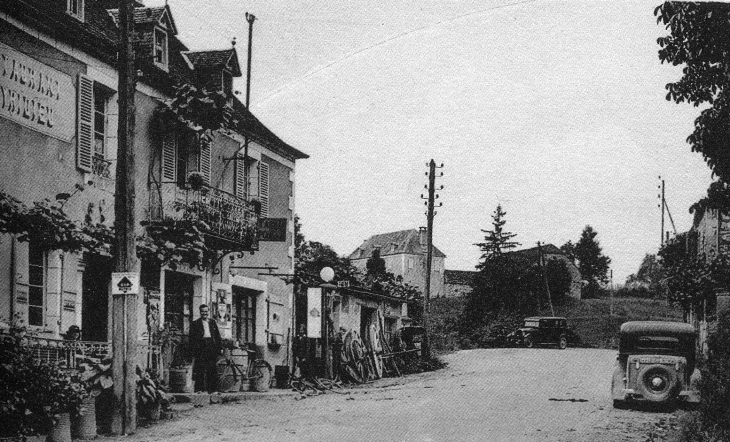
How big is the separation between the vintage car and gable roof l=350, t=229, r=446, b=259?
6077 cm

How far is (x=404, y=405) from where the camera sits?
15281mm

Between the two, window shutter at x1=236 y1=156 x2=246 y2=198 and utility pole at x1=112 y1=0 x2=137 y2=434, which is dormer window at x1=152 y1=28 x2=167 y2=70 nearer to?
window shutter at x1=236 y1=156 x2=246 y2=198

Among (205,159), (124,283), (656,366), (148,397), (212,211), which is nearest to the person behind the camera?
(124,283)

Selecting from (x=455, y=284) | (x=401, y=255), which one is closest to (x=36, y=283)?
(x=401, y=255)

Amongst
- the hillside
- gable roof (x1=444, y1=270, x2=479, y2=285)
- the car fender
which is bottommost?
the hillside

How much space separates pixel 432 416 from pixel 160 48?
8.35 m

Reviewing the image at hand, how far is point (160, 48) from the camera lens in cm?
1638

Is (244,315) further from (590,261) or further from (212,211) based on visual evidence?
(590,261)

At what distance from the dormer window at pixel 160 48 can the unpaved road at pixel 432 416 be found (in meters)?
6.41

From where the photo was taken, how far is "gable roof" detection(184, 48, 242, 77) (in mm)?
19234

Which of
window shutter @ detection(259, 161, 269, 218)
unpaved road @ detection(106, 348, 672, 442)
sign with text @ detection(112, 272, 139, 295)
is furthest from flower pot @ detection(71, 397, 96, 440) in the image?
window shutter @ detection(259, 161, 269, 218)

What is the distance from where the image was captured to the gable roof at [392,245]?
78.3 m

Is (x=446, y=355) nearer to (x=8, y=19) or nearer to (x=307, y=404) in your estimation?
(x=307, y=404)

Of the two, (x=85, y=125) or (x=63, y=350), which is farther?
(x=85, y=125)
